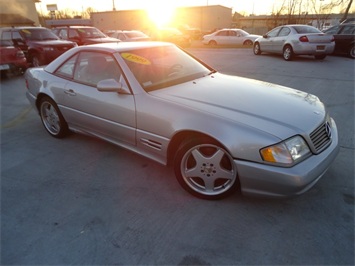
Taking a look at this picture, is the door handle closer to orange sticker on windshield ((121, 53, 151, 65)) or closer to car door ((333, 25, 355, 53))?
orange sticker on windshield ((121, 53, 151, 65))

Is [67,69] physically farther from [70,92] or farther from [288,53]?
[288,53]

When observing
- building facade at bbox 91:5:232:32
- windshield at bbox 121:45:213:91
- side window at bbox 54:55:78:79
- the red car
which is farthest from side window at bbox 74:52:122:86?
building facade at bbox 91:5:232:32

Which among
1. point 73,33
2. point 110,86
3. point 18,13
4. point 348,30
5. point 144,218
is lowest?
point 144,218

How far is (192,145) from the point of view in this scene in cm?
256

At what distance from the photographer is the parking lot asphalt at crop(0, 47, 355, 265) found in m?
2.09

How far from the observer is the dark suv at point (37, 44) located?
988 centimetres

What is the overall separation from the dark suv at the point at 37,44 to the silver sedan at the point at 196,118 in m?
6.94

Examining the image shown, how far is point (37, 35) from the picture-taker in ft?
35.4

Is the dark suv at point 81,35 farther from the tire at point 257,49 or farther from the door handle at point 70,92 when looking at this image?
the door handle at point 70,92

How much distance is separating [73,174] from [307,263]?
8.43 ft

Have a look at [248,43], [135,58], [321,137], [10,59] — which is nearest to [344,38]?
[248,43]

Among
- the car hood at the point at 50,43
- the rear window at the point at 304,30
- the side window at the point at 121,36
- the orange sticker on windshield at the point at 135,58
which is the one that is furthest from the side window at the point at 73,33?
the orange sticker on windshield at the point at 135,58

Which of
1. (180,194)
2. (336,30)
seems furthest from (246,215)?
(336,30)

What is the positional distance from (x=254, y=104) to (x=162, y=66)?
4.29 feet
